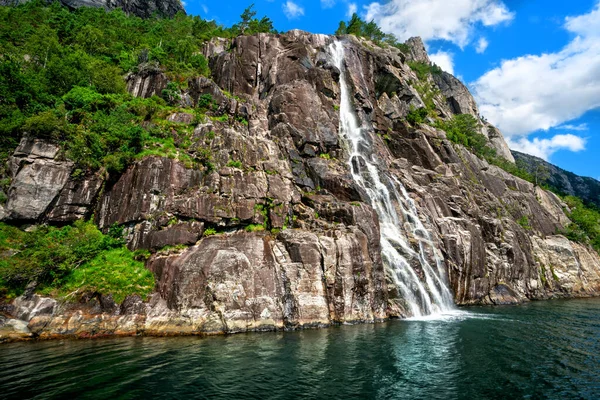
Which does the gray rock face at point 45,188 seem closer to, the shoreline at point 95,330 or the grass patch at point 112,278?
the grass patch at point 112,278

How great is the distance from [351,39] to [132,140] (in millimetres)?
46884

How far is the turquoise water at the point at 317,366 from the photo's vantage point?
12.2m

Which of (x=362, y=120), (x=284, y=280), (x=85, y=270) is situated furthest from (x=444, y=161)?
(x=85, y=270)

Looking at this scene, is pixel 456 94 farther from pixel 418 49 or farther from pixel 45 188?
pixel 45 188

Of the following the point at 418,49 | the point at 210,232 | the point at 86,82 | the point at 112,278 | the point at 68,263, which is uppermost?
the point at 418,49

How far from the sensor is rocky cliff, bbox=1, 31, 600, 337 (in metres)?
22.1

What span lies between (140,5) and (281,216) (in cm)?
9256

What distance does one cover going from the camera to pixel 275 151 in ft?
112

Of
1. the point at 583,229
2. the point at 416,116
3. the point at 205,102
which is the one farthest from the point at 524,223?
the point at 205,102

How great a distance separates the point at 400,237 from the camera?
33875 mm

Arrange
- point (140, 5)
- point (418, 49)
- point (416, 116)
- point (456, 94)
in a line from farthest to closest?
point (418, 49) < point (456, 94) < point (140, 5) < point (416, 116)

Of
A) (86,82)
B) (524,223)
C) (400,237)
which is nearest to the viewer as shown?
(400,237)

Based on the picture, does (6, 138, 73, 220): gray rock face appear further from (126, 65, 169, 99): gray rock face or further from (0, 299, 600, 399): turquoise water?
(126, 65, 169, 99): gray rock face

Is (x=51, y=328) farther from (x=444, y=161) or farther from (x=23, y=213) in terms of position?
(x=444, y=161)
